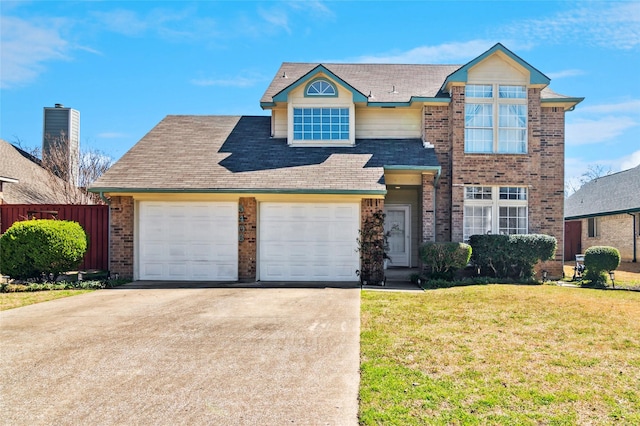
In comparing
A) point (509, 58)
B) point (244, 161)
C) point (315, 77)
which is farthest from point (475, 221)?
point (244, 161)

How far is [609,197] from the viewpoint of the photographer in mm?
24719

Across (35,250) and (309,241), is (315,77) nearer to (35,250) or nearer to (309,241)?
(309,241)

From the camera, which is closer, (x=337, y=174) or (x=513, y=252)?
(x=513, y=252)

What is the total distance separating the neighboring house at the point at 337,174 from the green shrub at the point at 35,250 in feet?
4.51

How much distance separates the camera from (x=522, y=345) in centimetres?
630

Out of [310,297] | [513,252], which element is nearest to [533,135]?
[513,252]

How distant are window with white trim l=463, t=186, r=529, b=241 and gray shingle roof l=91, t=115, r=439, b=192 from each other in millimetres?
1841

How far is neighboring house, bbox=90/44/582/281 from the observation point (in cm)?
1320

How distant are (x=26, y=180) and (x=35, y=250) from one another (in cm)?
1188

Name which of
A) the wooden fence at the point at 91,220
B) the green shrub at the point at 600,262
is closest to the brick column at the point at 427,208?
the green shrub at the point at 600,262

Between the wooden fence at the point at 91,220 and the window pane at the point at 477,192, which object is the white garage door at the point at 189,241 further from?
the window pane at the point at 477,192

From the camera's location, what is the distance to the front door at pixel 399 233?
56.7ft

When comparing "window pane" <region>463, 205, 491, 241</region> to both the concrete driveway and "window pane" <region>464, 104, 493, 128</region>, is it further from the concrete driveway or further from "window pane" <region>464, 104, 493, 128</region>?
the concrete driveway

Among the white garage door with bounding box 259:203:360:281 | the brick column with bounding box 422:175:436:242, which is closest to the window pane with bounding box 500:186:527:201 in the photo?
the brick column with bounding box 422:175:436:242
